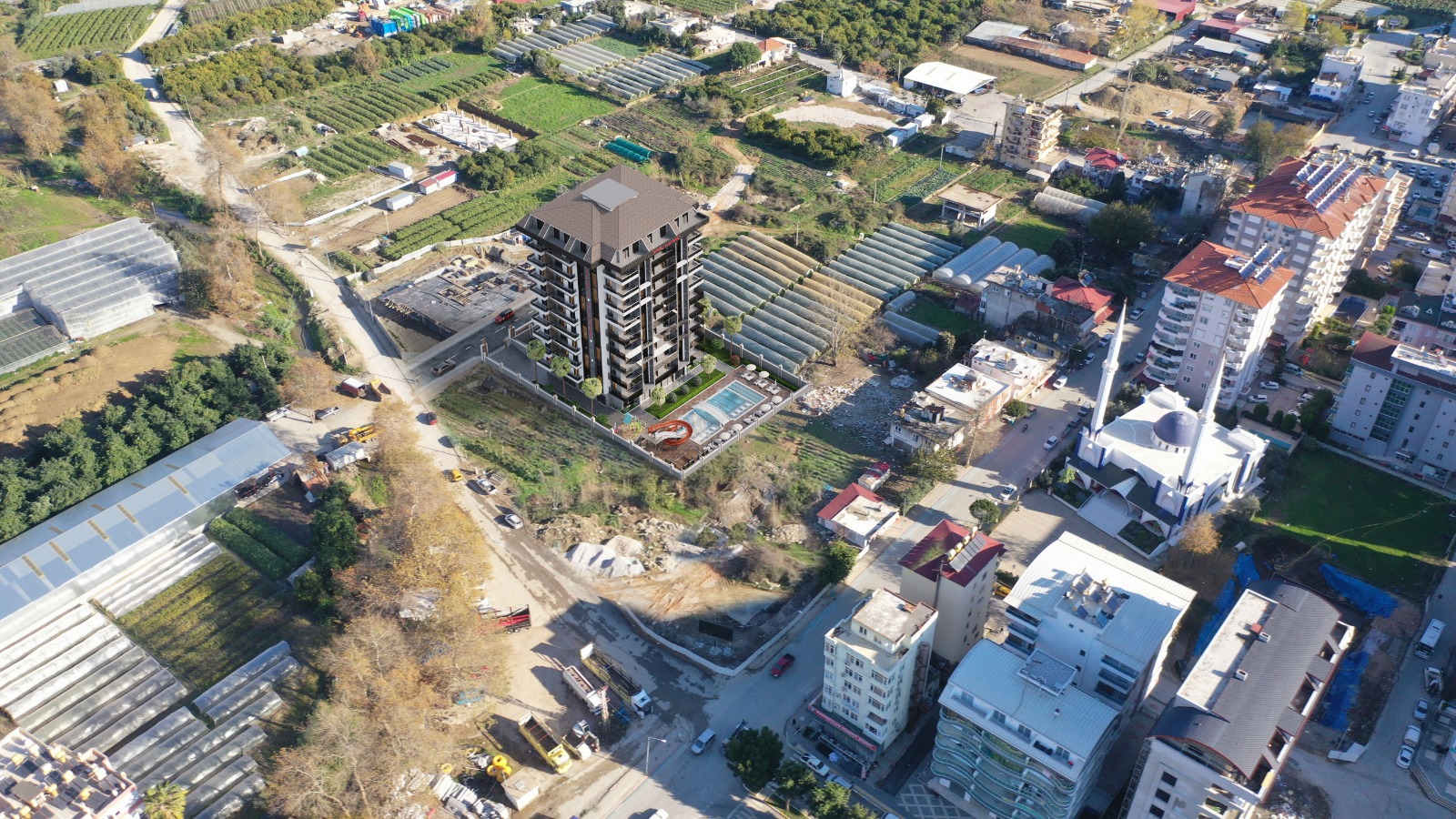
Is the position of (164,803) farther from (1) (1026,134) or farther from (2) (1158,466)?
(1) (1026,134)

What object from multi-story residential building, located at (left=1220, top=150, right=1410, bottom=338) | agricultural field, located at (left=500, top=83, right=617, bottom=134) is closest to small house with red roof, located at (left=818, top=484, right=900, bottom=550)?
multi-story residential building, located at (left=1220, top=150, right=1410, bottom=338)

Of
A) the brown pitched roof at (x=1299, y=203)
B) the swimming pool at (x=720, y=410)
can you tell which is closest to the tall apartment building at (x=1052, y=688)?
the swimming pool at (x=720, y=410)

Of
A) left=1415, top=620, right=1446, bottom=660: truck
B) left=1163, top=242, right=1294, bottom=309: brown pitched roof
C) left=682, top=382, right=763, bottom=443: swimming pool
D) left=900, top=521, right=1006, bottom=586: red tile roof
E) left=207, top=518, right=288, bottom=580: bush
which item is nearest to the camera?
left=900, top=521, right=1006, bottom=586: red tile roof

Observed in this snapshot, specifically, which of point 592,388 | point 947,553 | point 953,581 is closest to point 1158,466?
point 947,553

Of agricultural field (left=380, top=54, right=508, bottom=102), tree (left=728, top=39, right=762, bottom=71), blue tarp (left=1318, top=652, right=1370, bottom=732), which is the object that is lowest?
blue tarp (left=1318, top=652, right=1370, bottom=732)

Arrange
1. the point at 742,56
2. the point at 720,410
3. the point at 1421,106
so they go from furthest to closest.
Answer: the point at 742,56
the point at 1421,106
the point at 720,410

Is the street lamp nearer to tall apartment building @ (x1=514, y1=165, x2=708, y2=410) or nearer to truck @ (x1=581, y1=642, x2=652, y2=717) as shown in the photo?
truck @ (x1=581, y1=642, x2=652, y2=717)
